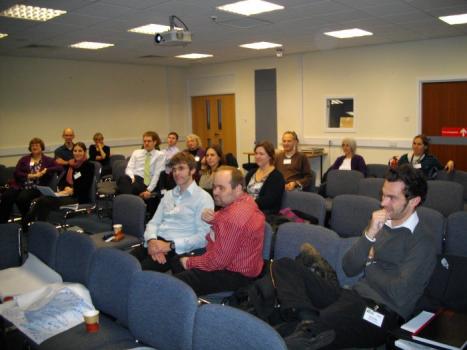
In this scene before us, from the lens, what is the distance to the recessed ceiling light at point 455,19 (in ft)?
18.4

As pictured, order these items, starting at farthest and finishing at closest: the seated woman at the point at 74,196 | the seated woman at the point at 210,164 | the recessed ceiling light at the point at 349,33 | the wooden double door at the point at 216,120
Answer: the wooden double door at the point at 216,120 < the recessed ceiling light at the point at 349,33 < the seated woman at the point at 74,196 < the seated woman at the point at 210,164

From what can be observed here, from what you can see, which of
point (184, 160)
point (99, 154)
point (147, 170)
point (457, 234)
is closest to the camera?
point (457, 234)

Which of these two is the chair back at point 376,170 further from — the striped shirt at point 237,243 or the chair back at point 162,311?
the chair back at point 162,311

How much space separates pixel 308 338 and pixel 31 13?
4971mm

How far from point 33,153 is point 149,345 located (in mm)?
4823

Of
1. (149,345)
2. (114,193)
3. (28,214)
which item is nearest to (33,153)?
(28,214)

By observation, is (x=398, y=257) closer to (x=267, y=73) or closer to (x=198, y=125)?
(x=267, y=73)

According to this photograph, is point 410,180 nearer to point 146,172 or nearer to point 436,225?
point 436,225

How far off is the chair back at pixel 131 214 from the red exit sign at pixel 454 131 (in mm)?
5916

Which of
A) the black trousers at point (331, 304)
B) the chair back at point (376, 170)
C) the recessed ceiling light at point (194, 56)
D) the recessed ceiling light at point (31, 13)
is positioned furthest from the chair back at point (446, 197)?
the recessed ceiling light at point (194, 56)

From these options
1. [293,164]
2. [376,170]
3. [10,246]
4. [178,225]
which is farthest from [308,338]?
[376,170]

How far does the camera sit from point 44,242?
320cm

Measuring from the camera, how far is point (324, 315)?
2119 mm

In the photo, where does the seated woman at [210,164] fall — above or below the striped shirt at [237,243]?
above
